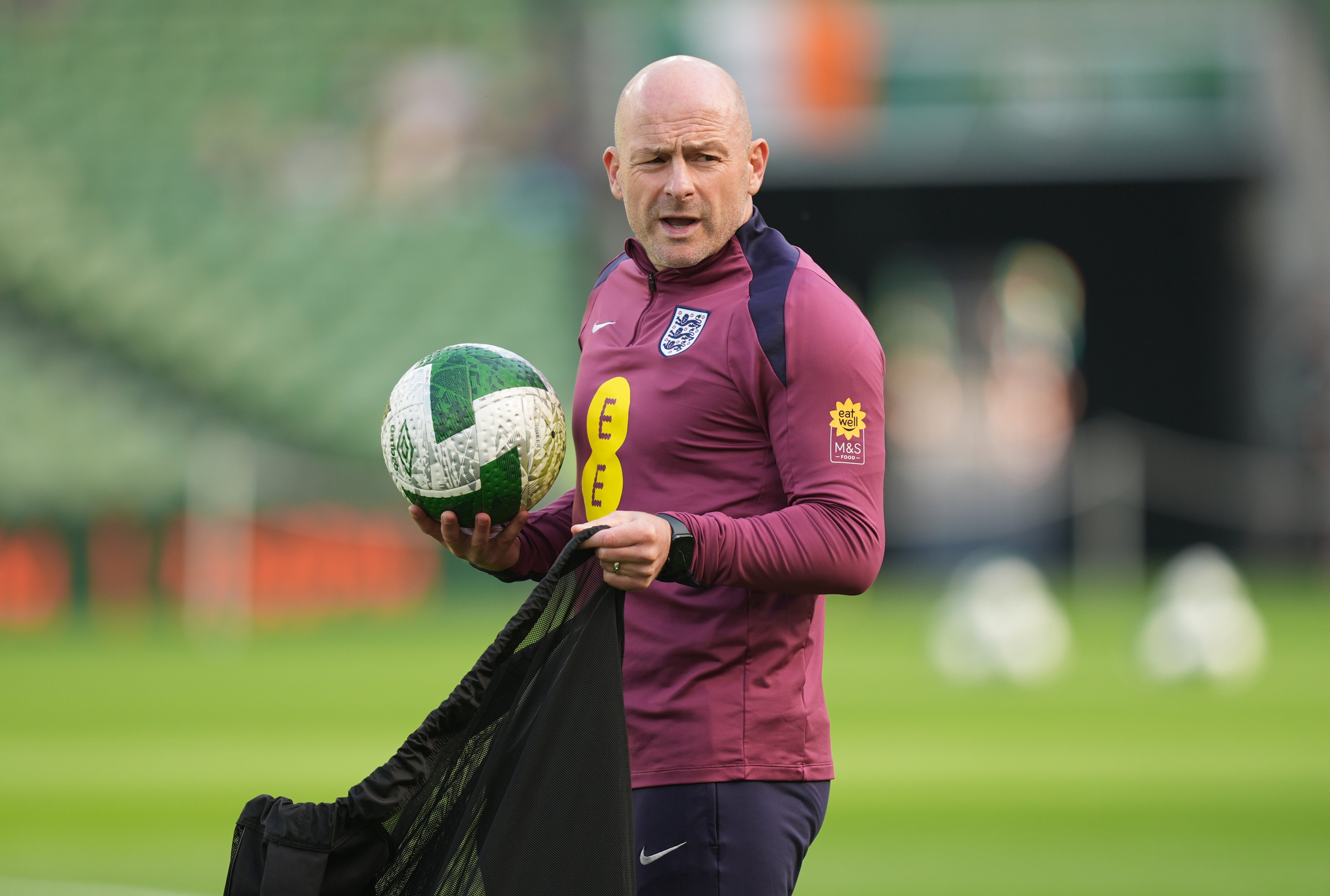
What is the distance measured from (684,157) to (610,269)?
563 mm

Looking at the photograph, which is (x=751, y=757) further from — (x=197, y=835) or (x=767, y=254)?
(x=197, y=835)

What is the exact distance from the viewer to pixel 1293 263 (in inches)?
A: 952

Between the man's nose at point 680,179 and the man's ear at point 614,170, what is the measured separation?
6.2 inches

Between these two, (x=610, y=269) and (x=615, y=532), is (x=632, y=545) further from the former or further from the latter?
(x=610, y=269)

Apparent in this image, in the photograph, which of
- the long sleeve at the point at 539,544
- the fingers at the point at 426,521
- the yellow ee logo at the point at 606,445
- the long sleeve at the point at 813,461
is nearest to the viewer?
the long sleeve at the point at 813,461

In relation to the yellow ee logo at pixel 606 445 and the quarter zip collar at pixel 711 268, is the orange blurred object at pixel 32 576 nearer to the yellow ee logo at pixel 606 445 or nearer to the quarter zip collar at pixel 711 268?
the yellow ee logo at pixel 606 445

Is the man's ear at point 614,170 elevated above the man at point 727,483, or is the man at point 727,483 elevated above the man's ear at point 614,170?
the man's ear at point 614,170

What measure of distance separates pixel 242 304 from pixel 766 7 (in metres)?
7.63

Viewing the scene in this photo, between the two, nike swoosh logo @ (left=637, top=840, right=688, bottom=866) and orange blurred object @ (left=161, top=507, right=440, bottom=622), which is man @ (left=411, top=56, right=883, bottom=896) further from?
orange blurred object @ (left=161, top=507, right=440, bottom=622)

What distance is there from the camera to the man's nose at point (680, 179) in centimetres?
351

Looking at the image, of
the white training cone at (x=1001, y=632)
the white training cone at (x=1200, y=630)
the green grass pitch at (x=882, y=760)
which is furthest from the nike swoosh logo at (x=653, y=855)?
the white training cone at (x=1200, y=630)

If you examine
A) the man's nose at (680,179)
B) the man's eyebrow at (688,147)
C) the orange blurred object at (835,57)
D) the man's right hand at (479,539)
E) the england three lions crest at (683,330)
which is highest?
the orange blurred object at (835,57)

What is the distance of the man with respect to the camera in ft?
11.1

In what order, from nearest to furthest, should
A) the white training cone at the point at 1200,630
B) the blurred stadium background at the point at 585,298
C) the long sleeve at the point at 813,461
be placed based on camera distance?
the long sleeve at the point at 813,461 < the white training cone at the point at 1200,630 < the blurred stadium background at the point at 585,298
